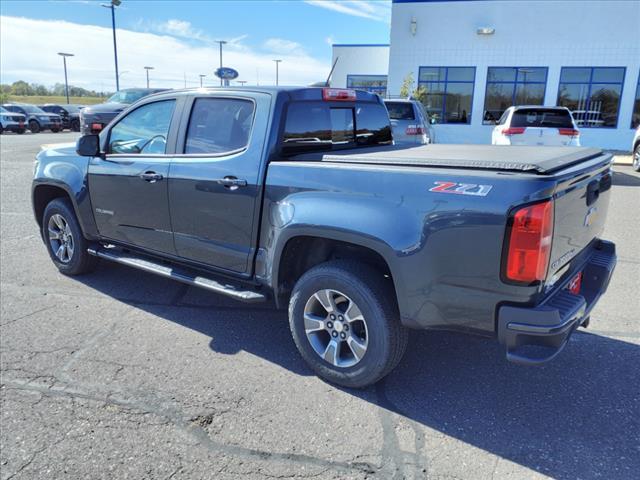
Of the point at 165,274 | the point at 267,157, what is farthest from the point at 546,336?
the point at 165,274

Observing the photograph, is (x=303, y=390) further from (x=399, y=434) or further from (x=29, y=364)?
(x=29, y=364)

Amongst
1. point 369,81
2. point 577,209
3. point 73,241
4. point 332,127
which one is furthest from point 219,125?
point 369,81

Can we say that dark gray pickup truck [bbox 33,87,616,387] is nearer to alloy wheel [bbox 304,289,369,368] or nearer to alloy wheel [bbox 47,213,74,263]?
alloy wheel [bbox 304,289,369,368]

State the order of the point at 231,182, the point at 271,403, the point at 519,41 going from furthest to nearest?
the point at 519,41
the point at 231,182
the point at 271,403

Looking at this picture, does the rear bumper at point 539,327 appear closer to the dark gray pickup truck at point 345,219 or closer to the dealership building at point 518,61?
→ the dark gray pickup truck at point 345,219

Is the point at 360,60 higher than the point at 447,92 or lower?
higher

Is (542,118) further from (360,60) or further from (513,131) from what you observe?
(360,60)

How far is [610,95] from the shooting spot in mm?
20391

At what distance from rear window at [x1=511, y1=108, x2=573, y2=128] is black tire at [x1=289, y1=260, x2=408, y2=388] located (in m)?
10.3

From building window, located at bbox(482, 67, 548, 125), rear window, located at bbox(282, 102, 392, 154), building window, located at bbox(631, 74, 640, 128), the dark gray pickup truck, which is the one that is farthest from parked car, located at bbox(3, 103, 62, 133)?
rear window, located at bbox(282, 102, 392, 154)

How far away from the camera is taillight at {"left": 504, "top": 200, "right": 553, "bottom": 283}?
2424mm

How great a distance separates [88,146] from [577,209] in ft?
13.1

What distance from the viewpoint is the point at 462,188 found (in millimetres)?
2570

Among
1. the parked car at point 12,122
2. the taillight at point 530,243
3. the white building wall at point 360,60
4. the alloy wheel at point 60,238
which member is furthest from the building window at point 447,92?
the parked car at point 12,122
